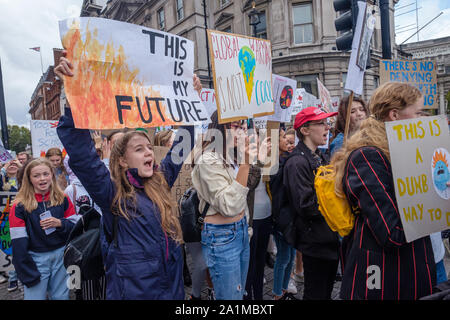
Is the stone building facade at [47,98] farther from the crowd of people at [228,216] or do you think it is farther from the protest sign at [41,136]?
the crowd of people at [228,216]

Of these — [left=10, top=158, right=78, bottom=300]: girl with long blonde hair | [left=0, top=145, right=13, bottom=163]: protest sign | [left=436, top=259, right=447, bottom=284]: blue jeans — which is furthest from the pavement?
[left=0, top=145, right=13, bottom=163]: protest sign

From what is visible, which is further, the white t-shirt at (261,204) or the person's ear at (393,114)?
the white t-shirt at (261,204)

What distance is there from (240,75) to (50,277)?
104 inches

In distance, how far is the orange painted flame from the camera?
1650mm

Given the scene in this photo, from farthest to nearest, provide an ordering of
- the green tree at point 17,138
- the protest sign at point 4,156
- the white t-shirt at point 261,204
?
the green tree at point 17,138
the protest sign at point 4,156
the white t-shirt at point 261,204

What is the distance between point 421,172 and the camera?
1577 millimetres

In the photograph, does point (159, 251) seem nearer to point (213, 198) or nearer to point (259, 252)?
point (213, 198)

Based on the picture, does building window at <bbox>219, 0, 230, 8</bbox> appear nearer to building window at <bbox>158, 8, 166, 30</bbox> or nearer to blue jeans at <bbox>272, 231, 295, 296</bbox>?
building window at <bbox>158, 8, 166, 30</bbox>

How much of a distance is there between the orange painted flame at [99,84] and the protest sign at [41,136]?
4722 mm

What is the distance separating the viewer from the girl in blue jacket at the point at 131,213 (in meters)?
1.63

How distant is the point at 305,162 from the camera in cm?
249

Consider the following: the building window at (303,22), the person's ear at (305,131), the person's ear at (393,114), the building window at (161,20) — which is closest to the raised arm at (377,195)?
the person's ear at (393,114)
